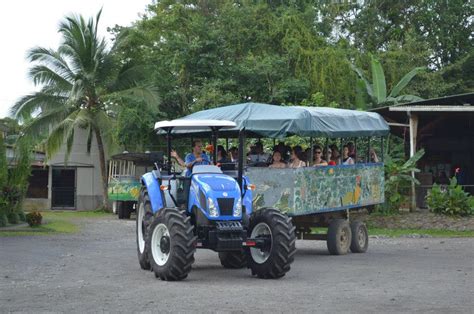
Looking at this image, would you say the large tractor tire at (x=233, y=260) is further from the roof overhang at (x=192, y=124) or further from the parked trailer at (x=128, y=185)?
the parked trailer at (x=128, y=185)

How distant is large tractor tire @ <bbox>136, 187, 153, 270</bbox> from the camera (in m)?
14.4

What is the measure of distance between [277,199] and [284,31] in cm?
2395

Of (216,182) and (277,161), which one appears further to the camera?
(277,161)

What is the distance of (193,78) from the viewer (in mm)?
38688

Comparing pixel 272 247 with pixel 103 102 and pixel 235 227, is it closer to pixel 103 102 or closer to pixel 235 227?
pixel 235 227

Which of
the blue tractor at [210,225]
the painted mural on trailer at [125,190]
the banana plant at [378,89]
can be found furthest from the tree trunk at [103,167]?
the blue tractor at [210,225]

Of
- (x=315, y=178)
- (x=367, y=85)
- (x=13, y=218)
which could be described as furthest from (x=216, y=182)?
Answer: (x=367, y=85)

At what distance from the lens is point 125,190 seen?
35062 millimetres

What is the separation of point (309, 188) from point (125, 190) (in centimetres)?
1898

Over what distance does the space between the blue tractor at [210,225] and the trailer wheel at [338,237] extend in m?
4.16

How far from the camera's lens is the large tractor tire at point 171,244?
1253 centimetres

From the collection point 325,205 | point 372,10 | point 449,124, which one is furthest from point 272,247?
point 372,10

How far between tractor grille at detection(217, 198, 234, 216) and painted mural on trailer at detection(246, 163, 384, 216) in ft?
11.6

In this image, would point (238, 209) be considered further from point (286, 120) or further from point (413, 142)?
point (413, 142)
